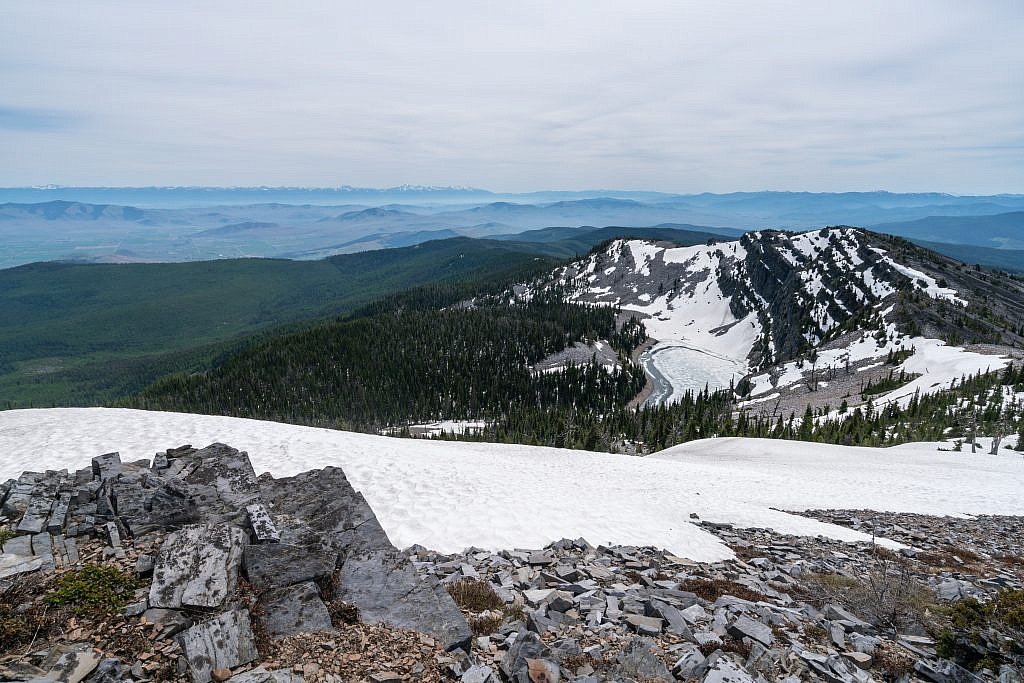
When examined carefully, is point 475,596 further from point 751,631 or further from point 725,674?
point 751,631

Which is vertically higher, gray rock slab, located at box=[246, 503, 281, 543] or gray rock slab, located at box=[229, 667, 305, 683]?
gray rock slab, located at box=[246, 503, 281, 543]

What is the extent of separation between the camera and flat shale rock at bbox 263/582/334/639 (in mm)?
8602

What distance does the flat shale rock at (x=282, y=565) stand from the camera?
373 inches

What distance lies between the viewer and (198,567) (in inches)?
359

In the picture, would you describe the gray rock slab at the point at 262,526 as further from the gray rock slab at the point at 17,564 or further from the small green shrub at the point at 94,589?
the gray rock slab at the point at 17,564

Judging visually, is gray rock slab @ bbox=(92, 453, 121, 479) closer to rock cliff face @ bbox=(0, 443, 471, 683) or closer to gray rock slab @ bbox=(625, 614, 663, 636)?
rock cliff face @ bbox=(0, 443, 471, 683)

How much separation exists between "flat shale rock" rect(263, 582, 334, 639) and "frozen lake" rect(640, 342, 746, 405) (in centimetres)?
14943

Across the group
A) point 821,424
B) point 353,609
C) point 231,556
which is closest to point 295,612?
point 353,609

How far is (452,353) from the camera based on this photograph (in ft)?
591

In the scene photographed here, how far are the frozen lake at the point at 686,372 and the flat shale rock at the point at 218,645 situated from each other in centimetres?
15073

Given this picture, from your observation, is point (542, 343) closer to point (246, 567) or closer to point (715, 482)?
point (715, 482)

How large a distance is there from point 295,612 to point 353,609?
3.50 ft

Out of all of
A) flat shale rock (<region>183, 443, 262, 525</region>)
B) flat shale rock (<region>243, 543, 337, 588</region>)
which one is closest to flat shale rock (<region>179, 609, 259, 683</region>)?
flat shale rock (<region>243, 543, 337, 588</region>)

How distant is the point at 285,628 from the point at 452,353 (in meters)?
172
